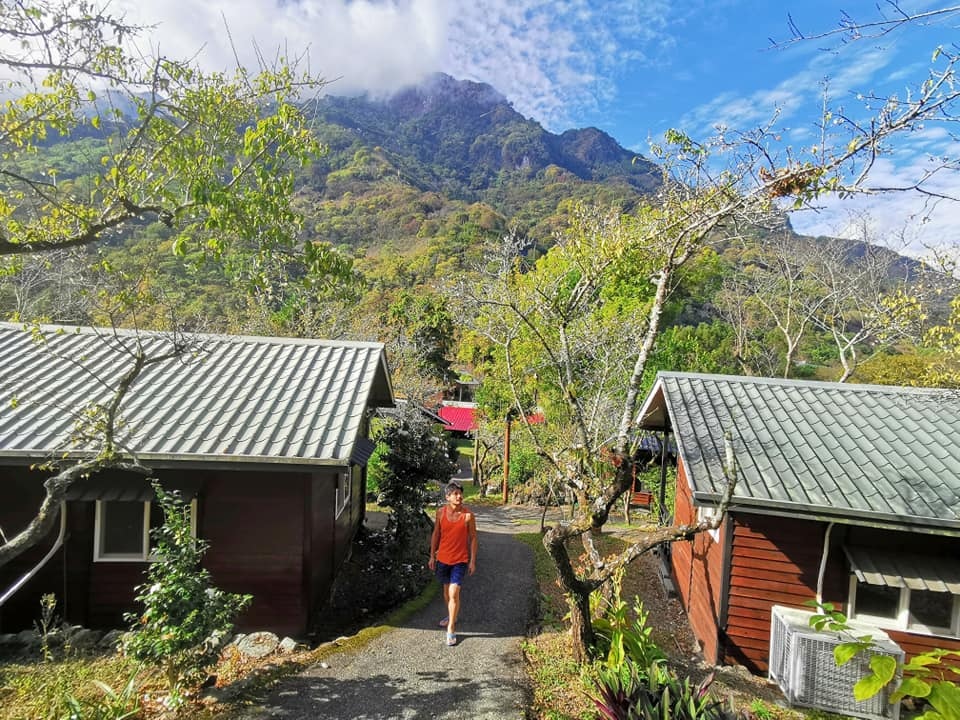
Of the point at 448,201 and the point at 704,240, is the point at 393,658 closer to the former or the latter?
the point at 704,240

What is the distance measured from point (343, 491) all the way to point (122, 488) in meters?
3.93

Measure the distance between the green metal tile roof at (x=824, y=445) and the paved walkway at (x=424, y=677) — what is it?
3.04m

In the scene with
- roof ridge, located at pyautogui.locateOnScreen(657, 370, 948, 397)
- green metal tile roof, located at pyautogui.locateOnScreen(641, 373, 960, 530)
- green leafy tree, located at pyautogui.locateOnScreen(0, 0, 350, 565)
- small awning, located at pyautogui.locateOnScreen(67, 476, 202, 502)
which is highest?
green leafy tree, located at pyautogui.locateOnScreen(0, 0, 350, 565)

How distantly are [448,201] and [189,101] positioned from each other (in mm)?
89692

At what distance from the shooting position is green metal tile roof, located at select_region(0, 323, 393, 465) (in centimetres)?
619

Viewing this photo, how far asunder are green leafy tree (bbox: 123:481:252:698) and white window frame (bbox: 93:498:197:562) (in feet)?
6.44

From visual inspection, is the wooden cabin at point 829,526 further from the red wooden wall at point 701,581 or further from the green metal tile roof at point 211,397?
the green metal tile roof at point 211,397

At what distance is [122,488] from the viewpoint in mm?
6258

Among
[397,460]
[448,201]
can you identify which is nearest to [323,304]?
[397,460]

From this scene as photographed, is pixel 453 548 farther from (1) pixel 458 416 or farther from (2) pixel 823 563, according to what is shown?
(1) pixel 458 416

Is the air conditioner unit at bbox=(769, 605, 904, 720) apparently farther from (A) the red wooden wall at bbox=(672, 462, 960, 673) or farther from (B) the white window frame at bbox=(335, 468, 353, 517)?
(B) the white window frame at bbox=(335, 468, 353, 517)

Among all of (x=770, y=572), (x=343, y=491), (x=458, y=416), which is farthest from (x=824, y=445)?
(x=458, y=416)

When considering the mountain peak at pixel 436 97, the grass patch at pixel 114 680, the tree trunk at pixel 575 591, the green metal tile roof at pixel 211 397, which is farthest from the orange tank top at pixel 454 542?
the mountain peak at pixel 436 97

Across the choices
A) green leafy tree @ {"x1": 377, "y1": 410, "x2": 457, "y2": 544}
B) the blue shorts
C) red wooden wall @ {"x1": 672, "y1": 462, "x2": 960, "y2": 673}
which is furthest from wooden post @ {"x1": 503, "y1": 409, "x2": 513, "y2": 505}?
the blue shorts
